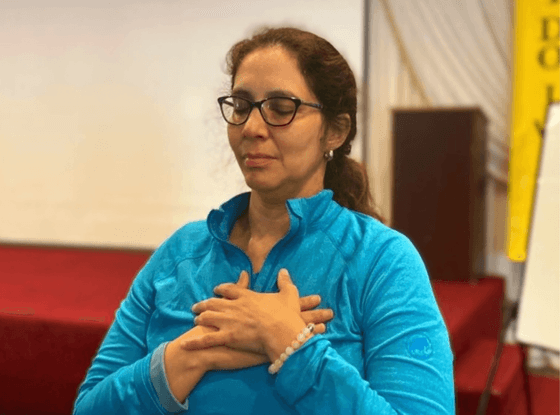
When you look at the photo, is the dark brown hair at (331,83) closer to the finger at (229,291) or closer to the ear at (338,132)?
the ear at (338,132)

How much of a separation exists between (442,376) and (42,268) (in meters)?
3.22

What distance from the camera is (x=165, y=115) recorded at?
4184mm

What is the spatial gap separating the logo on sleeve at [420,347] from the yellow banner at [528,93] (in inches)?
113

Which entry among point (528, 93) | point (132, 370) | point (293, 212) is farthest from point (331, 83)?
point (528, 93)

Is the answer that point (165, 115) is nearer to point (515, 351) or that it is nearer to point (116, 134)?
point (116, 134)

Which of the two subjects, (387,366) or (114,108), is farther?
(114,108)

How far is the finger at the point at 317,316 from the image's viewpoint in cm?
89

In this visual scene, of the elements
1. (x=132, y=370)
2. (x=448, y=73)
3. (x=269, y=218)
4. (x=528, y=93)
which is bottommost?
(x=132, y=370)

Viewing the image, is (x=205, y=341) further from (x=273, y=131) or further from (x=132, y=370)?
(x=273, y=131)

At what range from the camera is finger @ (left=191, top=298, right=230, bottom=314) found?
91 cm

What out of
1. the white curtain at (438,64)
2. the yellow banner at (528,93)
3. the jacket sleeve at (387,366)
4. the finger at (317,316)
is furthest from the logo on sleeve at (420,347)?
the white curtain at (438,64)

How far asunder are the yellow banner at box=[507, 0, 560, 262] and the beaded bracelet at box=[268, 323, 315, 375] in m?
2.96

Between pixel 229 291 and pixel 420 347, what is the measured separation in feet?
1.00

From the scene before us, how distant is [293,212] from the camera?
0.98 m
